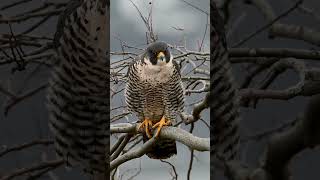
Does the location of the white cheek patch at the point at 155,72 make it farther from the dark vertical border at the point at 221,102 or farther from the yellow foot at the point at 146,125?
the dark vertical border at the point at 221,102

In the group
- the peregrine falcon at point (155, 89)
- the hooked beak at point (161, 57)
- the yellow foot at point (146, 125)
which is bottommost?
the yellow foot at point (146, 125)

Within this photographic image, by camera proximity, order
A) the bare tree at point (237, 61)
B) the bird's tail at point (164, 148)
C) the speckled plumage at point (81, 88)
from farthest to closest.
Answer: the bird's tail at point (164, 148)
the speckled plumage at point (81, 88)
the bare tree at point (237, 61)

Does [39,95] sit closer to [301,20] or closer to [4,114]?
[4,114]

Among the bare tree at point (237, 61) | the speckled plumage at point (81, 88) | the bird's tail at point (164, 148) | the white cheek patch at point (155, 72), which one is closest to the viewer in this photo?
the bare tree at point (237, 61)

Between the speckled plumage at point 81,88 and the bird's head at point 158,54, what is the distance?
0.96 feet

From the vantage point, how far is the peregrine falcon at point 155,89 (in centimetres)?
148

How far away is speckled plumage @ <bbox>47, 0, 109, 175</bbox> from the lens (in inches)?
44.4

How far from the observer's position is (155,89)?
1.55m

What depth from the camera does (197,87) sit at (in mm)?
1594

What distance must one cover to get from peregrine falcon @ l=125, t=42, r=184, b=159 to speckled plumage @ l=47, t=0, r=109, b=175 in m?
0.30

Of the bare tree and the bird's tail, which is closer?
the bare tree

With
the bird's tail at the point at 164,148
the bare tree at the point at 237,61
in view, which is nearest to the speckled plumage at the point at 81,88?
the bare tree at the point at 237,61

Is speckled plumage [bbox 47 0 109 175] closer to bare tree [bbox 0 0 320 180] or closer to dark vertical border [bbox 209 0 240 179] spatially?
bare tree [bbox 0 0 320 180]

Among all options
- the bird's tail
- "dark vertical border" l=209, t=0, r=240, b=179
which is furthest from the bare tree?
the bird's tail
